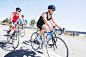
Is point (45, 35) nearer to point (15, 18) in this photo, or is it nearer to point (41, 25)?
point (41, 25)

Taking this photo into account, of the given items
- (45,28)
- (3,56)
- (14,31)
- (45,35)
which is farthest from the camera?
(14,31)

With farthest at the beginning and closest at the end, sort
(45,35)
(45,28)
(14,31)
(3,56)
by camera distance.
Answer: (14,31), (45,35), (45,28), (3,56)

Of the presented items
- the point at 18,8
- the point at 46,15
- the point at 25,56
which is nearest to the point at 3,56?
the point at 25,56

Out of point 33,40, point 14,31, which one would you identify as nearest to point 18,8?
point 14,31

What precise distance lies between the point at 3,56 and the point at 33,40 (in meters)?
2.03

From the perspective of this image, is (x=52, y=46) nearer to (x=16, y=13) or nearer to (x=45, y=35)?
(x=45, y=35)

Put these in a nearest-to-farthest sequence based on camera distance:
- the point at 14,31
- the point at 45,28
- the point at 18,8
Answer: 1. the point at 45,28
2. the point at 14,31
3. the point at 18,8

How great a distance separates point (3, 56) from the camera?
3.81m

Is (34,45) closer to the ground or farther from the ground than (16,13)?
closer to the ground

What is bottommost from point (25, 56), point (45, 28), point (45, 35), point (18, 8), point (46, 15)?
point (25, 56)

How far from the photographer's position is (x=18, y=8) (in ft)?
18.5

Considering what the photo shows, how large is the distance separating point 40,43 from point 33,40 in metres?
1.09

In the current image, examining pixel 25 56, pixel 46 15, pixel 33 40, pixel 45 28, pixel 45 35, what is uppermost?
pixel 46 15

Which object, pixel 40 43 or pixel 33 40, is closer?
pixel 40 43
